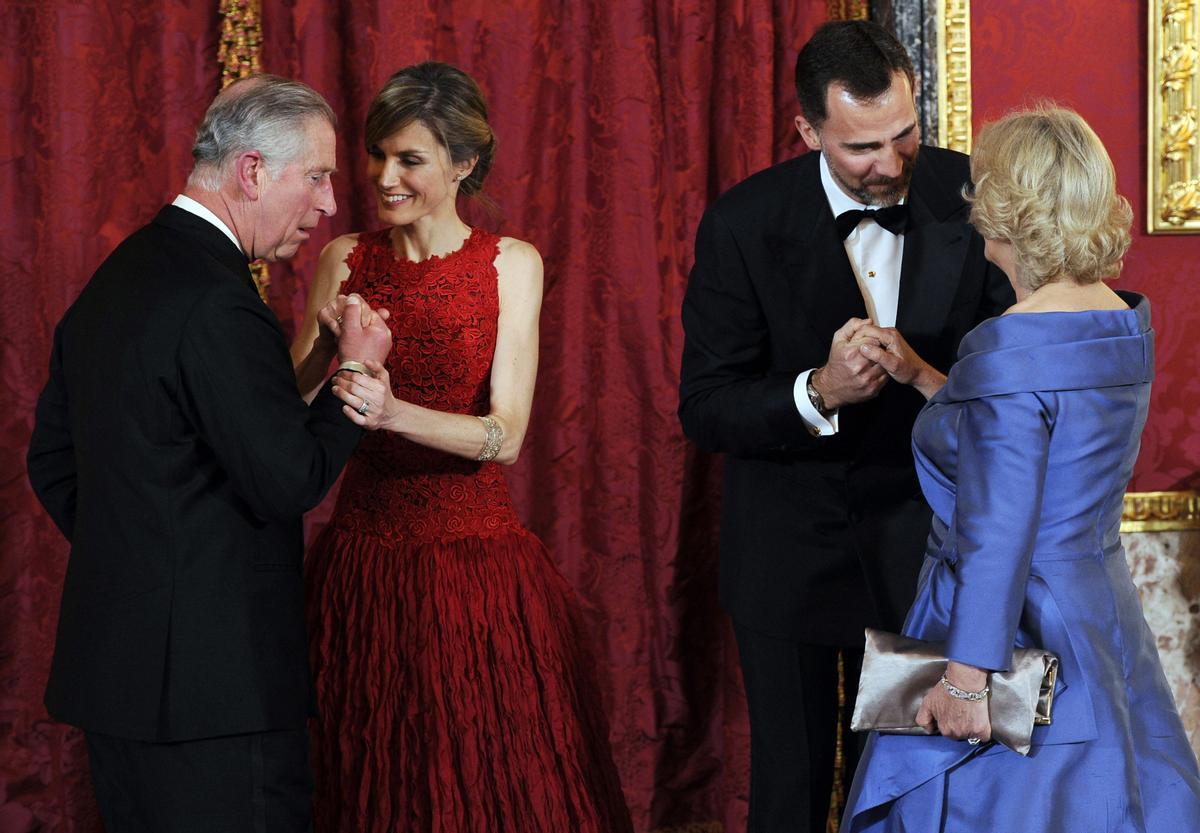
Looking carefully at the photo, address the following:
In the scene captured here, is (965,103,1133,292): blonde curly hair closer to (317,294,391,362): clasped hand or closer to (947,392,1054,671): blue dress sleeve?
(947,392,1054,671): blue dress sleeve

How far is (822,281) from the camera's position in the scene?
92.2 inches

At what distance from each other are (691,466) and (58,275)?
1.66 metres

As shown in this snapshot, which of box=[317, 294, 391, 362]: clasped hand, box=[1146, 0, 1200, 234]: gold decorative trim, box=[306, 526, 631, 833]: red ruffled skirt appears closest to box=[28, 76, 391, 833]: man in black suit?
box=[317, 294, 391, 362]: clasped hand

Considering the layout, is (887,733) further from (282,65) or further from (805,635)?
(282,65)

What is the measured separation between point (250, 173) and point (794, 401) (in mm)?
981

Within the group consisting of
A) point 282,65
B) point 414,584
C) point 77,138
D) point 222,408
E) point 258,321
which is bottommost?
point 414,584

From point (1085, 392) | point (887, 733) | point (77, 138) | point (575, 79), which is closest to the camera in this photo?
point (1085, 392)

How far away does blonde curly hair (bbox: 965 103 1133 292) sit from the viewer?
180cm

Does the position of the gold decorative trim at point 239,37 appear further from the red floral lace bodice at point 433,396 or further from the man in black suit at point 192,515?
the man in black suit at point 192,515

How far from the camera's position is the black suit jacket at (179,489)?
182 centimetres

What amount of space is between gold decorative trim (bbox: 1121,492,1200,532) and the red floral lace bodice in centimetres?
172

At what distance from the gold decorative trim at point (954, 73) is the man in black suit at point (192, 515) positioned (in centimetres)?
→ 188

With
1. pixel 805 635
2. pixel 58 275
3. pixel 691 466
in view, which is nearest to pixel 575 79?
pixel 691 466

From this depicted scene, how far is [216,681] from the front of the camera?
1.87m
